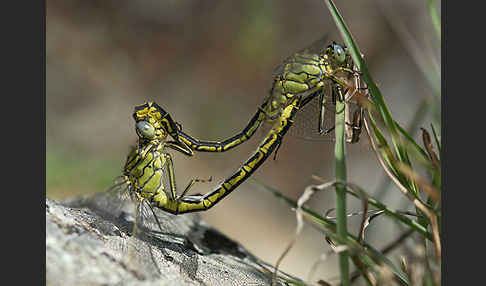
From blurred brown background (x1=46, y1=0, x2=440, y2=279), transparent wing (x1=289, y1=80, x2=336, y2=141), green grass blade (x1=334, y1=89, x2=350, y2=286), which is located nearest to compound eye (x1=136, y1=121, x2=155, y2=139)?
transparent wing (x1=289, y1=80, x2=336, y2=141)

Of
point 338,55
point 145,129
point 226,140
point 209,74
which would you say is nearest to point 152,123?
point 145,129

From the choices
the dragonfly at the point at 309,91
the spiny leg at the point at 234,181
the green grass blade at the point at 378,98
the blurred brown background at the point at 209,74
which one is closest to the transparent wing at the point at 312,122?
the dragonfly at the point at 309,91

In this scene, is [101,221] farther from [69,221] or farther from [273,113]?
[273,113]

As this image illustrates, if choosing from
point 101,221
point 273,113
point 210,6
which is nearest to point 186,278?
point 101,221

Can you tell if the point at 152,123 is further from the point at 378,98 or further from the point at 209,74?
the point at 209,74

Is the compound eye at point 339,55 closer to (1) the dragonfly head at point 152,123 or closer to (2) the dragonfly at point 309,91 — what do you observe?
(2) the dragonfly at point 309,91

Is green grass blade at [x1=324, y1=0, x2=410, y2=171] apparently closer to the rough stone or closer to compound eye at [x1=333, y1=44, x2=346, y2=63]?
compound eye at [x1=333, y1=44, x2=346, y2=63]
